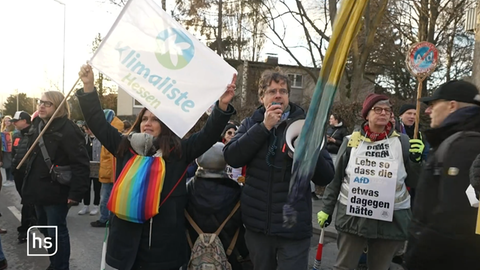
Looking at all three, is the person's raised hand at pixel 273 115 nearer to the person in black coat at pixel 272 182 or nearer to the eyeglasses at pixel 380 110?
the person in black coat at pixel 272 182

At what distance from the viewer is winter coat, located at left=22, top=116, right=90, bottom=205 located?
3.69 metres

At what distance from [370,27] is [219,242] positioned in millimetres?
15133

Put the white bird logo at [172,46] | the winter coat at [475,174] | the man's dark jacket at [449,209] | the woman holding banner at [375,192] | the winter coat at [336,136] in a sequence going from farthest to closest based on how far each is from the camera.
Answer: the winter coat at [336,136], the woman holding banner at [375,192], the white bird logo at [172,46], the man's dark jacket at [449,209], the winter coat at [475,174]

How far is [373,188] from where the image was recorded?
3.22 metres

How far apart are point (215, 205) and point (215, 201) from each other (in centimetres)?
3

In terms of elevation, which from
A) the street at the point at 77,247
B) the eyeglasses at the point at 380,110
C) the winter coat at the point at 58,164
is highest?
the eyeglasses at the point at 380,110

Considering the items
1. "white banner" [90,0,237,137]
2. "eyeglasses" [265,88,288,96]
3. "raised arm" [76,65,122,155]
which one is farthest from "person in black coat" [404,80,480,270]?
"raised arm" [76,65,122,155]

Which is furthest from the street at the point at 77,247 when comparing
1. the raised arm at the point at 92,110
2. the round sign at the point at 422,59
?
the round sign at the point at 422,59

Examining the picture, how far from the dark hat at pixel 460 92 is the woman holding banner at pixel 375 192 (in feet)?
3.78

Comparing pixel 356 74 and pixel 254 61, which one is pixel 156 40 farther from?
pixel 254 61

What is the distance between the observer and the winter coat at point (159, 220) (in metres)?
2.71

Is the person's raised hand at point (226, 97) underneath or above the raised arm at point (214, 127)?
above

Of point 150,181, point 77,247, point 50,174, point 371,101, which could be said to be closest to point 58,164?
point 50,174

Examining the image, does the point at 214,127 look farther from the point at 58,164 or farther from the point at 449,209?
the point at 58,164
